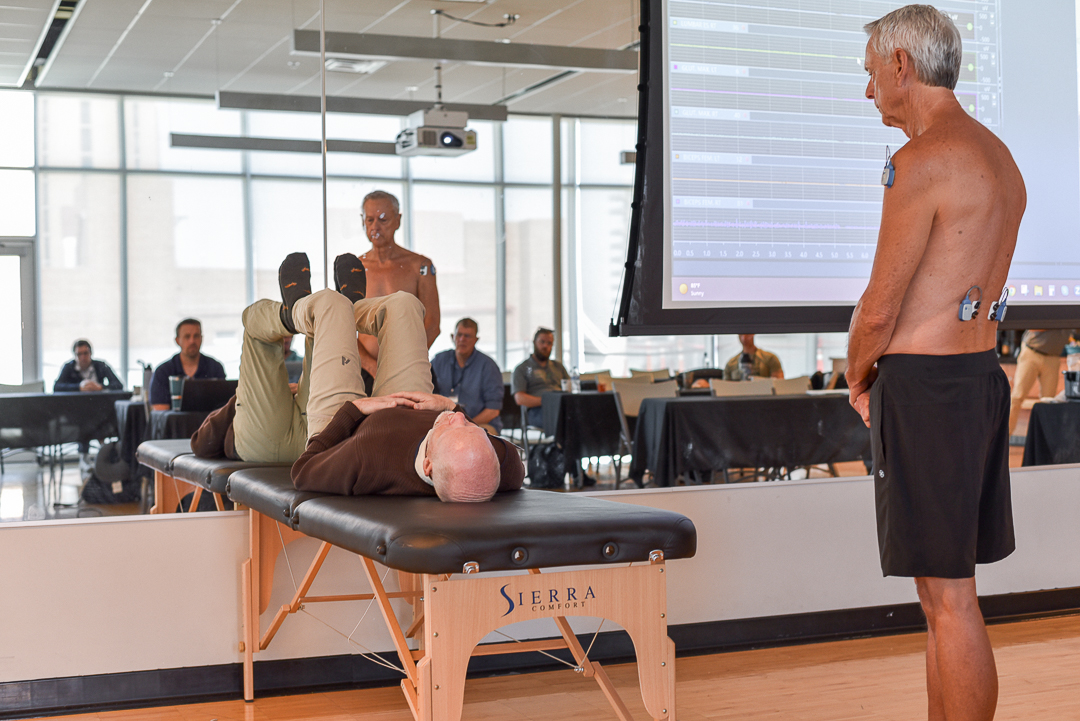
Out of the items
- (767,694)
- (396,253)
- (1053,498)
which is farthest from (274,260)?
(1053,498)

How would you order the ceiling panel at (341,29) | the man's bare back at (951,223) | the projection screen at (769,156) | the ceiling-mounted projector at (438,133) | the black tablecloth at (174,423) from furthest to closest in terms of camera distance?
1. the ceiling-mounted projector at (438,133)
2. the black tablecloth at (174,423)
3. the ceiling panel at (341,29)
4. the projection screen at (769,156)
5. the man's bare back at (951,223)

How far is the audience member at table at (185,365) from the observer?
3.41 metres

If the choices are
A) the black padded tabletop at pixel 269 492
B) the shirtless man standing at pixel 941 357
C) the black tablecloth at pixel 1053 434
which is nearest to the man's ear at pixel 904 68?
the shirtless man standing at pixel 941 357

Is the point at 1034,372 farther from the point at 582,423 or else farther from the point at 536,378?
the point at 536,378

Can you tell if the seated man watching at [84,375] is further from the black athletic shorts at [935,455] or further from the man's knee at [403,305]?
the black athletic shorts at [935,455]

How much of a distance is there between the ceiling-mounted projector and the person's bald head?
1784 mm

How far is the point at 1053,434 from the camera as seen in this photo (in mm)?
3697

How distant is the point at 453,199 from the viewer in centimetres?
360

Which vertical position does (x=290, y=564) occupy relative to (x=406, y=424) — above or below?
below

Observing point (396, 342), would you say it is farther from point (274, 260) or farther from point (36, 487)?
point (274, 260)

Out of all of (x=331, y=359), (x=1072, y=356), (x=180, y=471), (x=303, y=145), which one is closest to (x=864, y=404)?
(x=331, y=359)

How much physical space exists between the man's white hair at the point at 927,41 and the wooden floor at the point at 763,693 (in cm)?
148

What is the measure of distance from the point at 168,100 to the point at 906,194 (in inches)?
110

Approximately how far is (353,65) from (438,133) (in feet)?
1.38
